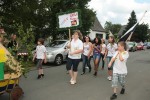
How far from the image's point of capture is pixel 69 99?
7.97 m

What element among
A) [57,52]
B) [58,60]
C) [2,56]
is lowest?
[58,60]

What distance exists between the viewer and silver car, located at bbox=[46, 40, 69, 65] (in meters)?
17.2

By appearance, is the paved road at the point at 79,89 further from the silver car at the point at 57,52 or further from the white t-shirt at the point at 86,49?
the silver car at the point at 57,52

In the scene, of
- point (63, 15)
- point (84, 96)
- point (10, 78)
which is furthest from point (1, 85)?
point (63, 15)

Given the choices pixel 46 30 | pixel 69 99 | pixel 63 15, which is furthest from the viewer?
pixel 46 30

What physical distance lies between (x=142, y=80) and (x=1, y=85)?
6.37m

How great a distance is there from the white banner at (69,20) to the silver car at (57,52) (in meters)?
2.79

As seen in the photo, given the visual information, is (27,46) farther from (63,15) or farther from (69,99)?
(63,15)

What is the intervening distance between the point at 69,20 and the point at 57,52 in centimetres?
314

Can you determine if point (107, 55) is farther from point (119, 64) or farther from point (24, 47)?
point (24, 47)

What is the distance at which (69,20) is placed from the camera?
1497 centimetres

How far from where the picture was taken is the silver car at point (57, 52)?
17.2 metres

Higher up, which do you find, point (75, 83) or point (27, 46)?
point (27, 46)

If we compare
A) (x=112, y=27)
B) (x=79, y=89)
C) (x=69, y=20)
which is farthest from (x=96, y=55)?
(x=112, y=27)
